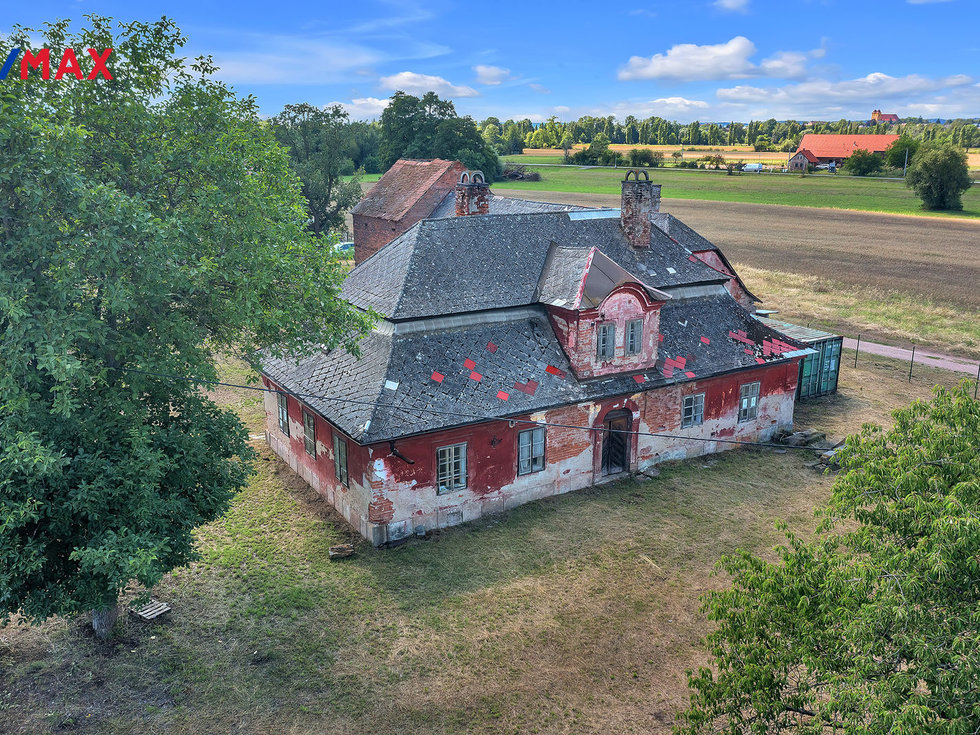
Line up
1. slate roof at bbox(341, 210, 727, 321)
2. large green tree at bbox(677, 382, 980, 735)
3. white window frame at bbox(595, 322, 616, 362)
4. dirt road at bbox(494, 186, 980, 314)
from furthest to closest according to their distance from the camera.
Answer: dirt road at bbox(494, 186, 980, 314) → white window frame at bbox(595, 322, 616, 362) → slate roof at bbox(341, 210, 727, 321) → large green tree at bbox(677, 382, 980, 735)

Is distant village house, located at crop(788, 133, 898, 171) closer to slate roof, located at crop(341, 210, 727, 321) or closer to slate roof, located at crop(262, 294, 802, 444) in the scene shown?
slate roof, located at crop(341, 210, 727, 321)

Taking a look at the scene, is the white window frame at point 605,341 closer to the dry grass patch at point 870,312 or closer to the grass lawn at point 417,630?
the grass lawn at point 417,630

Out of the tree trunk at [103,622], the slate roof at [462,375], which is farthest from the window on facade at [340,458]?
the tree trunk at [103,622]

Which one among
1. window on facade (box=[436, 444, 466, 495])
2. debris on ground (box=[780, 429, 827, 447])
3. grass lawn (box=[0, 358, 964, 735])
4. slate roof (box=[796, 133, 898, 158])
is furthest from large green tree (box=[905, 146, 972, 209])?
window on facade (box=[436, 444, 466, 495])

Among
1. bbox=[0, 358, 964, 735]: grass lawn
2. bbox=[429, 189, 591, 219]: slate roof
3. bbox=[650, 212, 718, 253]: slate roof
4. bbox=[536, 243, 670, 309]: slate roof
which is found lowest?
bbox=[0, 358, 964, 735]: grass lawn

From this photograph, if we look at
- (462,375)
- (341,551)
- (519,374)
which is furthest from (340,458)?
(519,374)

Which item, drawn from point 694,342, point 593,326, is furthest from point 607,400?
point 694,342
